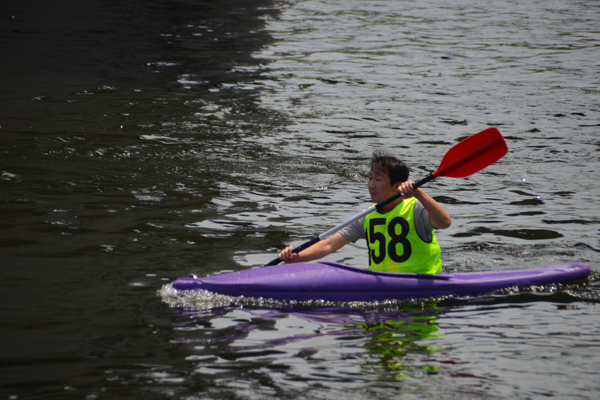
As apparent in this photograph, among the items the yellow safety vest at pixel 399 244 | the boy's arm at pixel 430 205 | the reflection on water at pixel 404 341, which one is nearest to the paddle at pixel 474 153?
the yellow safety vest at pixel 399 244

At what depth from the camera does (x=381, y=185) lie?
482 cm

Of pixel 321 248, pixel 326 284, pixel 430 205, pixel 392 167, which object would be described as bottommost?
pixel 326 284

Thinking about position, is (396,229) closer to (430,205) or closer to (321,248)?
(430,205)

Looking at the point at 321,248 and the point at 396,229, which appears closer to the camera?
the point at 396,229

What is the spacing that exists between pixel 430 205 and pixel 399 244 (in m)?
0.47

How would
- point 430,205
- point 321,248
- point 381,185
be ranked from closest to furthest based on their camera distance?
1. point 430,205
2. point 381,185
3. point 321,248

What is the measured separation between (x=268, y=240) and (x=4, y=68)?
9837mm

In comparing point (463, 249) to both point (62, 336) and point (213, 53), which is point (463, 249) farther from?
point (213, 53)

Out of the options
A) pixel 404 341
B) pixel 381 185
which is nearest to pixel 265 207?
pixel 381 185

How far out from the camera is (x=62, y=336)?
12.9ft

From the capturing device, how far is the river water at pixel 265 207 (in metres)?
3.60

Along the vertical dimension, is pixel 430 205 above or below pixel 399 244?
above

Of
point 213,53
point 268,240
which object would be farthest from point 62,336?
point 213,53

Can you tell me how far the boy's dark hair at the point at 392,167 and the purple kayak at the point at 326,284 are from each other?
2.20 ft
